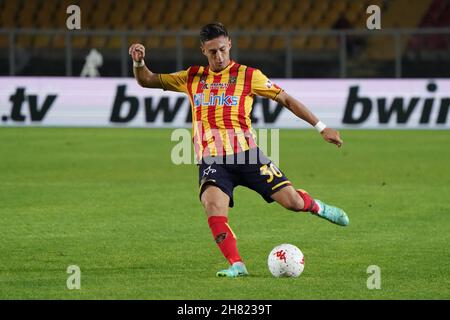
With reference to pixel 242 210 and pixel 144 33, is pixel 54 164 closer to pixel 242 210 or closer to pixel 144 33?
pixel 242 210

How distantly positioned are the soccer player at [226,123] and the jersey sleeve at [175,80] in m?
0.01

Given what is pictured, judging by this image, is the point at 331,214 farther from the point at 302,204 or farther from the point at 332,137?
the point at 332,137

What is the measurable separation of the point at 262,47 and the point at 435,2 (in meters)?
4.87

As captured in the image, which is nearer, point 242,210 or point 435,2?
point 242,210

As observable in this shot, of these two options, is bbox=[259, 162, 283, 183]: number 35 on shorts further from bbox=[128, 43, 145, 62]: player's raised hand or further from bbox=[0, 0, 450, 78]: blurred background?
bbox=[0, 0, 450, 78]: blurred background

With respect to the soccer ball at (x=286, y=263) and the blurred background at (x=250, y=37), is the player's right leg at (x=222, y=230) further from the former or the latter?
the blurred background at (x=250, y=37)

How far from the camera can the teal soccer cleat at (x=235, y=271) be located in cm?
862

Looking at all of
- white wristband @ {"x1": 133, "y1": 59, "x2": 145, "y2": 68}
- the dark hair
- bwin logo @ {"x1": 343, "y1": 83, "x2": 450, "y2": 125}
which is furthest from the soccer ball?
bwin logo @ {"x1": 343, "y1": 83, "x2": 450, "y2": 125}

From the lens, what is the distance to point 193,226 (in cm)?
1189

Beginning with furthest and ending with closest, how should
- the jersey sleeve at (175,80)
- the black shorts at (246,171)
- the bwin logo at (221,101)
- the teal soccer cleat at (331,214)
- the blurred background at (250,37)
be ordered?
the blurred background at (250,37)
the teal soccer cleat at (331,214)
the jersey sleeve at (175,80)
the bwin logo at (221,101)
the black shorts at (246,171)

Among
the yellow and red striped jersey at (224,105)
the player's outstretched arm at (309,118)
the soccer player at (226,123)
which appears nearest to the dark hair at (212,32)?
the soccer player at (226,123)

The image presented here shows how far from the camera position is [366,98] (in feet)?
77.8

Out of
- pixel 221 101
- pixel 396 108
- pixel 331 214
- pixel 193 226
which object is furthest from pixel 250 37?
pixel 221 101

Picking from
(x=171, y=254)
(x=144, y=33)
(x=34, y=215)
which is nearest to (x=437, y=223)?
(x=171, y=254)
